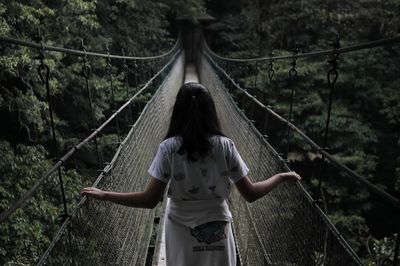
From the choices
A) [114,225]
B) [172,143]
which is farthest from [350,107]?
[172,143]

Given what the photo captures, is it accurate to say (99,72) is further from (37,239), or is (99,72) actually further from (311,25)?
(311,25)

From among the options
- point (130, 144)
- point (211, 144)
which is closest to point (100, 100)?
point (130, 144)

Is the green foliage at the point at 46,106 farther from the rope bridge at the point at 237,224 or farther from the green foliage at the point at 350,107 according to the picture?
the green foliage at the point at 350,107

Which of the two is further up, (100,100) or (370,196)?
(100,100)

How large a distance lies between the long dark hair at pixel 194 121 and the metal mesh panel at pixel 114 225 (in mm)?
282

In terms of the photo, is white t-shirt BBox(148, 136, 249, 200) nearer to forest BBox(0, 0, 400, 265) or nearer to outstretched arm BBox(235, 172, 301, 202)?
outstretched arm BBox(235, 172, 301, 202)

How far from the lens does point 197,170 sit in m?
1.03

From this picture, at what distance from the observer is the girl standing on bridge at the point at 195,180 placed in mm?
1027

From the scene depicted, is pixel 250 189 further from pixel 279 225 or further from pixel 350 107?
pixel 350 107

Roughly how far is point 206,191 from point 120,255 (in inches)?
22.6

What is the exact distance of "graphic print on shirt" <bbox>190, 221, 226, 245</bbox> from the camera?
3.42ft

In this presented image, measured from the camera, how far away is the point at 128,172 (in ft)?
6.00

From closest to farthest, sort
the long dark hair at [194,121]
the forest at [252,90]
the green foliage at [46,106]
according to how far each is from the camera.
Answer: the long dark hair at [194,121], the green foliage at [46,106], the forest at [252,90]


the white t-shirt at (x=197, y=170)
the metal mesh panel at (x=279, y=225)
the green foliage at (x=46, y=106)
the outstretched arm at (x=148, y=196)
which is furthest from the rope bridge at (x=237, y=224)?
the green foliage at (x=46, y=106)
